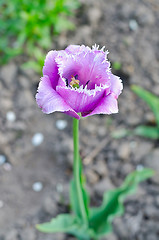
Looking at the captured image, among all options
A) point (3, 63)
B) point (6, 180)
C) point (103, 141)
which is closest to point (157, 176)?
point (103, 141)

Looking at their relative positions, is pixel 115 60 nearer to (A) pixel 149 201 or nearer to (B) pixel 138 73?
(B) pixel 138 73

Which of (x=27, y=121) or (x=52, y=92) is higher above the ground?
(x=52, y=92)

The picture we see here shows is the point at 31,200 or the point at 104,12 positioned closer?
the point at 31,200

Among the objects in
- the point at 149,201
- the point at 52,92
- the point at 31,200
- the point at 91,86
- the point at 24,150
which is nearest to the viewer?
the point at 52,92

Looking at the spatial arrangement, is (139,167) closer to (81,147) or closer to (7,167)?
(81,147)

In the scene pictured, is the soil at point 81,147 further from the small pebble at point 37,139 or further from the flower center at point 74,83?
the flower center at point 74,83

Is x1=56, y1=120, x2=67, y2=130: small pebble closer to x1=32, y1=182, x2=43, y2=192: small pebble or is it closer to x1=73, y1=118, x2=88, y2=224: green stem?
x1=32, y1=182, x2=43, y2=192: small pebble

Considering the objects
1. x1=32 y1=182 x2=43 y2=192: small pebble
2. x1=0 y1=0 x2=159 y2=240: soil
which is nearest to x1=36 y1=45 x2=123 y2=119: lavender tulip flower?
x1=0 y1=0 x2=159 y2=240: soil
